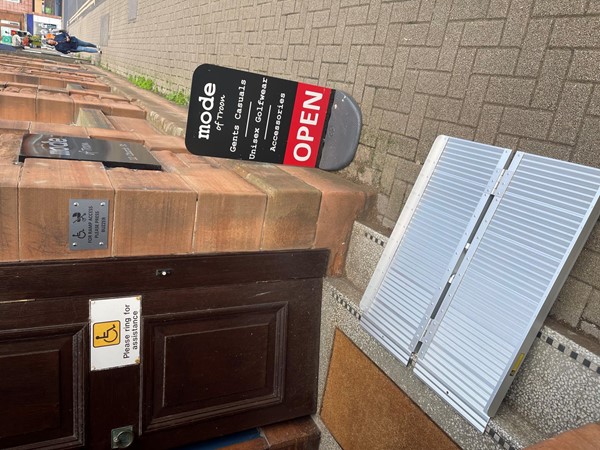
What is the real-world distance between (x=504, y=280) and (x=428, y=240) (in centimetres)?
45

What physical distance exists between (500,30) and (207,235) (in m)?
1.72

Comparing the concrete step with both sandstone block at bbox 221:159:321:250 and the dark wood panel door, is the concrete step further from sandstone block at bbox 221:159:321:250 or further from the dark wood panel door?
the dark wood panel door

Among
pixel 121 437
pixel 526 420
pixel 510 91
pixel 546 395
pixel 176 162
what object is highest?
pixel 510 91

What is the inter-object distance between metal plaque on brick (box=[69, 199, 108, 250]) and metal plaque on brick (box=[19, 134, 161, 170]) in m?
0.45

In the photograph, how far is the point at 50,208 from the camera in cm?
186

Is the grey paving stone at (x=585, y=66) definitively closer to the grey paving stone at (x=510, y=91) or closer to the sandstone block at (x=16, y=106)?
the grey paving stone at (x=510, y=91)

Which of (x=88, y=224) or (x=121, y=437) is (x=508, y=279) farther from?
(x=121, y=437)

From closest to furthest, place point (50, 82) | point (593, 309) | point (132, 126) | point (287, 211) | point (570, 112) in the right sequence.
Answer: point (593, 309) → point (570, 112) → point (287, 211) → point (132, 126) → point (50, 82)

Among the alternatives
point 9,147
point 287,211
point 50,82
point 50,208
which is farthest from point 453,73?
point 50,82

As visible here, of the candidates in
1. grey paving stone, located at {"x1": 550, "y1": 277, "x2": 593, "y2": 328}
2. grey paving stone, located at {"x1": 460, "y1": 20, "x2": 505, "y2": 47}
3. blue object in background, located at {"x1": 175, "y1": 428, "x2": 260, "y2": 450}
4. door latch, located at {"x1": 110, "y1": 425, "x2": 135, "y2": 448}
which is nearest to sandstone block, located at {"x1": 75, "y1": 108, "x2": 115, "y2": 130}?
door latch, located at {"x1": 110, "y1": 425, "x2": 135, "y2": 448}

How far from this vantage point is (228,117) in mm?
2387

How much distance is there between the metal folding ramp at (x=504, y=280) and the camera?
5.24 feet

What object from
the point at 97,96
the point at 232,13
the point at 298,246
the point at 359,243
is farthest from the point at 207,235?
the point at 232,13

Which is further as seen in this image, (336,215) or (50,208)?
(336,215)
